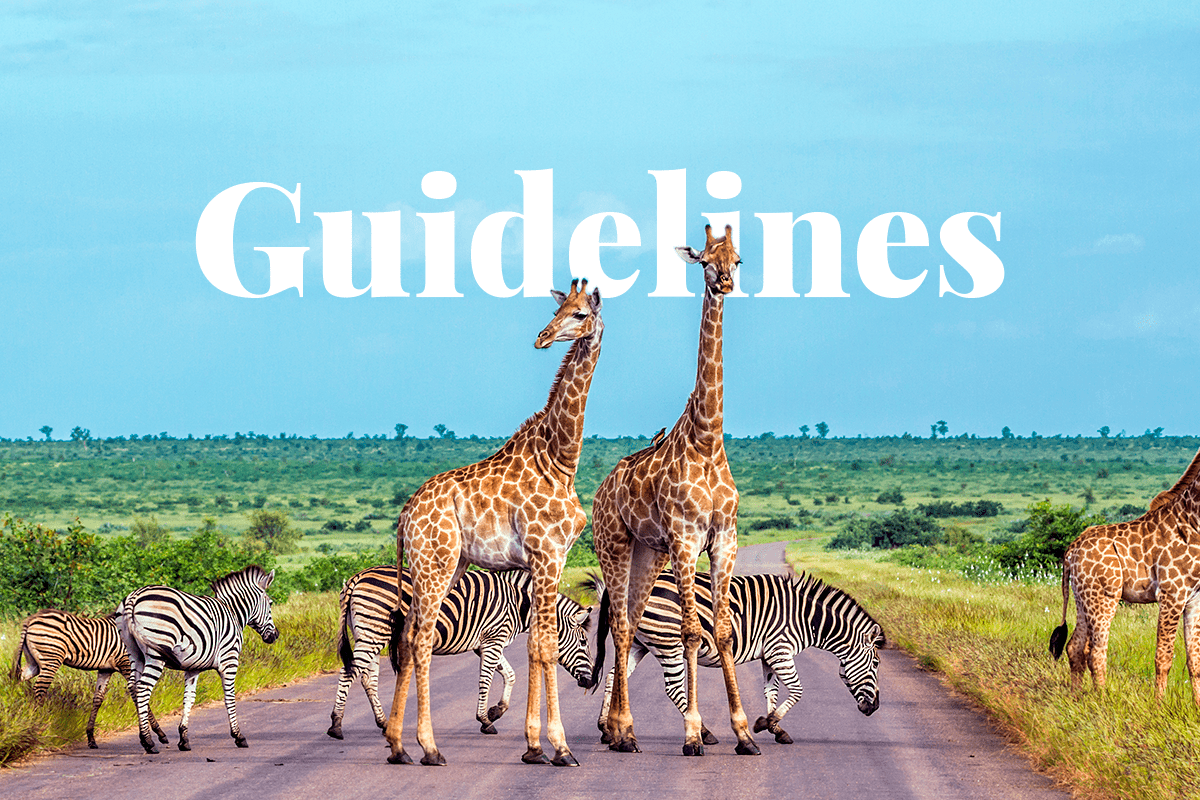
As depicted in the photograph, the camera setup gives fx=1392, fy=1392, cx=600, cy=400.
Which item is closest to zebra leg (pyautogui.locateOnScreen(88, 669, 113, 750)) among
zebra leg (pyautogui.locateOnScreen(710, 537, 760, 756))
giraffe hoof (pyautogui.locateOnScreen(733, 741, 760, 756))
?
zebra leg (pyautogui.locateOnScreen(710, 537, 760, 756))

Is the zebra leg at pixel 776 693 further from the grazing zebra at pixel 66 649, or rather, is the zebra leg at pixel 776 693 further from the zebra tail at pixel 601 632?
the grazing zebra at pixel 66 649

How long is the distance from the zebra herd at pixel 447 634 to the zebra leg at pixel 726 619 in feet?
2.68

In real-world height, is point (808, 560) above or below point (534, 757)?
below

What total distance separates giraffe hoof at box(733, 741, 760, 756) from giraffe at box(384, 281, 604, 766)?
1.67 meters

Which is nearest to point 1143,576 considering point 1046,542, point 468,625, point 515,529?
point 515,529

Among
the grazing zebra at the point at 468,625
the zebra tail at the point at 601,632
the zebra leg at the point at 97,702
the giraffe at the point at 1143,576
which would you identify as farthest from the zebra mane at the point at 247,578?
the giraffe at the point at 1143,576

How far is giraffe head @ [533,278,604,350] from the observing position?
1271 centimetres

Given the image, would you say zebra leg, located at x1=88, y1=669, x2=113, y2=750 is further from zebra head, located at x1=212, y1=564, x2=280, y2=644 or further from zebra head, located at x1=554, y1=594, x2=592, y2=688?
zebra head, located at x1=554, y1=594, x2=592, y2=688

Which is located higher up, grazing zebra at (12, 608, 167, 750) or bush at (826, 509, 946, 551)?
grazing zebra at (12, 608, 167, 750)

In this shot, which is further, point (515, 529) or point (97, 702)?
point (97, 702)

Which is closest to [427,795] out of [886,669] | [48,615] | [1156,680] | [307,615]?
[48,615]

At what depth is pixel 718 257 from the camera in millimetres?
13117

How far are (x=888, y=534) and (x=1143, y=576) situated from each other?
56407 mm

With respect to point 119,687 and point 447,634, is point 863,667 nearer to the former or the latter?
point 447,634
